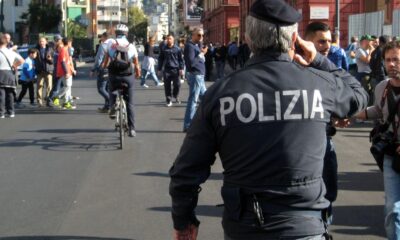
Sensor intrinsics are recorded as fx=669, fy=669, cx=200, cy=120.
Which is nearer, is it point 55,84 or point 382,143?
point 382,143

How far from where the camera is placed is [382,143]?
4.86 m

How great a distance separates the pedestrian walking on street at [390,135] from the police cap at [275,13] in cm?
208

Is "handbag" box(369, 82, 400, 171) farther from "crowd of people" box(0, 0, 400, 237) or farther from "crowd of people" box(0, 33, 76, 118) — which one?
"crowd of people" box(0, 33, 76, 118)

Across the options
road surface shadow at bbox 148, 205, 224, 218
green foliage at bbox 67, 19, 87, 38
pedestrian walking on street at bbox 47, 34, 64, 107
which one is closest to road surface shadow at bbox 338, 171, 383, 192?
road surface shadow at bbox 148, 205, 224, 218

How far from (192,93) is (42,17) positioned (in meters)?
71.2

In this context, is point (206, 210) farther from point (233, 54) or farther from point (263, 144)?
point (233, 54)

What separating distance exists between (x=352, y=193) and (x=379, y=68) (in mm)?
5918

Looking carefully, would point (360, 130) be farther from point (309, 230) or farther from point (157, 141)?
point (309, 230)

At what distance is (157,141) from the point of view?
38.1 ft

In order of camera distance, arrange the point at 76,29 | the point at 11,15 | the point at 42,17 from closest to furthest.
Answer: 1. the point at 42,17
2. the point at 11,15
3. the point at 76,29

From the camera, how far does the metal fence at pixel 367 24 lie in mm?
20531

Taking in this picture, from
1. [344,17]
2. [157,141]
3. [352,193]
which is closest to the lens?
[352,193]

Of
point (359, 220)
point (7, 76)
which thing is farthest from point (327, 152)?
point (7, 76)

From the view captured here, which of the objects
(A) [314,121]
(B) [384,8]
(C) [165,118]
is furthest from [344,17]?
(A) [314,121]
